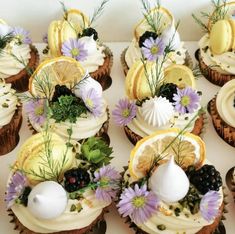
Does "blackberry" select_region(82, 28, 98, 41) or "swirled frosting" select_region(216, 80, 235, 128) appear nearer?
"swirled frosting" select_region(216, 80, 235, 128)

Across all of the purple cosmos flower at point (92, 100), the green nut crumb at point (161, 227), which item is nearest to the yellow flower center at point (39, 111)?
the purple cosmos flower at point (92, 100)

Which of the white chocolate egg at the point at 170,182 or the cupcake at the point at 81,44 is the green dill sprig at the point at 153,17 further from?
the white chocolate egg at the point at 170,182

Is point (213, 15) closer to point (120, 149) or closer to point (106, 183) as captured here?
point (120, 149)

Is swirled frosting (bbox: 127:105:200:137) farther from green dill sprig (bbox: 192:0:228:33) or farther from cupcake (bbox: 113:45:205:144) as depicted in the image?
green dill sprig (bbox: 192:0:228:33)

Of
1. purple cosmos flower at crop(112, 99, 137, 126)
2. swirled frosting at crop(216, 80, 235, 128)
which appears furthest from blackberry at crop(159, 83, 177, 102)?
swirled frosting at crop(216, 80, 235, 128)

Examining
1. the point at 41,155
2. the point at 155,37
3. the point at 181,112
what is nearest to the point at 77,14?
the point at 155,37

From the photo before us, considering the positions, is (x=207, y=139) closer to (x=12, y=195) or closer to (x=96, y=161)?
(x=96, y=161)

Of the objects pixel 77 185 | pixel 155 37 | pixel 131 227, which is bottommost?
pixel 131 227
